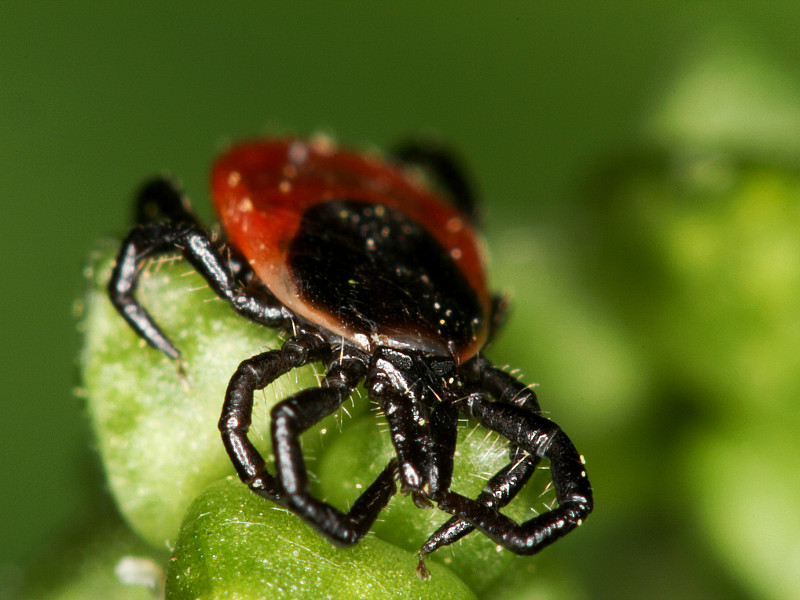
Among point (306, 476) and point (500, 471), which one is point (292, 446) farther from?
point (500, 471)

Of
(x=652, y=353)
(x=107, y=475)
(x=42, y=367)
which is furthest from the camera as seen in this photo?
(x=42, y=367)

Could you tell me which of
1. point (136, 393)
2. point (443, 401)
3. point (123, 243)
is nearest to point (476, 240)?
point (443, 401)

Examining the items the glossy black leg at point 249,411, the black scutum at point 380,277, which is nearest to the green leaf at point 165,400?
the glossy black leg at point 249,411

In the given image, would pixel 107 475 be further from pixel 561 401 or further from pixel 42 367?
pixel 42 367

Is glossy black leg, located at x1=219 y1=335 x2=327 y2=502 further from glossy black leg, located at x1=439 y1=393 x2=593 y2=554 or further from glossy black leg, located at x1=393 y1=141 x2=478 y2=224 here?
glossy black leg, located at x1=393 y1=141 x2=478 y2=224

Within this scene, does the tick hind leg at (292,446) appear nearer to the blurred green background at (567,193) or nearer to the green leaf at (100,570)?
the green leaf at (100,570)

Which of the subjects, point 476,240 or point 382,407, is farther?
point 476,240

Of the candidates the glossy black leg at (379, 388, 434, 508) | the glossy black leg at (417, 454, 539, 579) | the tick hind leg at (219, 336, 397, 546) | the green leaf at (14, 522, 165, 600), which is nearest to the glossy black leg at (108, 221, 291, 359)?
the tick hind leg at (219, 336, 397, 546)
